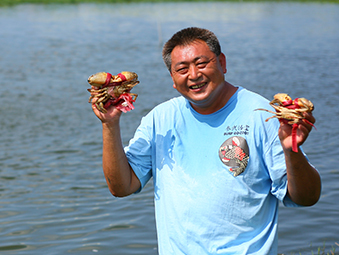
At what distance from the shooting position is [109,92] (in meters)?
2.68

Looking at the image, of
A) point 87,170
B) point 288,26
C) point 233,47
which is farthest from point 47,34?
point 87,170

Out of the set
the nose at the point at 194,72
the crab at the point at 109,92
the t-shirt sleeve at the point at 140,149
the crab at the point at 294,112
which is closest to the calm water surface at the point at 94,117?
the t-shirt sleeve at the point at 140,149

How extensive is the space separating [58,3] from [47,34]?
2529cm

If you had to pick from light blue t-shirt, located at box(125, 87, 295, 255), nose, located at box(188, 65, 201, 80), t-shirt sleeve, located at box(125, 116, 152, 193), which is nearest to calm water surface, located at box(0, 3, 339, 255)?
t-shirt sleeve, located at box(125, 116, 152, 193)

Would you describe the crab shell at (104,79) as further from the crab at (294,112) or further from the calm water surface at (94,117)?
the calm water surface at (94,117)

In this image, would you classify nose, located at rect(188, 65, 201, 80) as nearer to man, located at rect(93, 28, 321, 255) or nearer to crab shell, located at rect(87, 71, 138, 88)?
man, located at rect(93, 28, 321, 255)

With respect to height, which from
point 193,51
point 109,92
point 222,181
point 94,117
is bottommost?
point 94,117

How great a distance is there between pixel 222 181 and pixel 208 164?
127mm

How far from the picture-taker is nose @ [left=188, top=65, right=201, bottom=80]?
2.67 metres

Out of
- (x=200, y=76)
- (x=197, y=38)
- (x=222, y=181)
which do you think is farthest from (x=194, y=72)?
(x=222, y=181)

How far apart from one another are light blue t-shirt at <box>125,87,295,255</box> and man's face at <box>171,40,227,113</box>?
77 mm

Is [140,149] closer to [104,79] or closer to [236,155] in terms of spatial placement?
[104,79]

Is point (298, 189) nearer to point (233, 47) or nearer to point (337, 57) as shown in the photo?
point (337, 57)

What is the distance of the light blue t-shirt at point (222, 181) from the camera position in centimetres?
251
